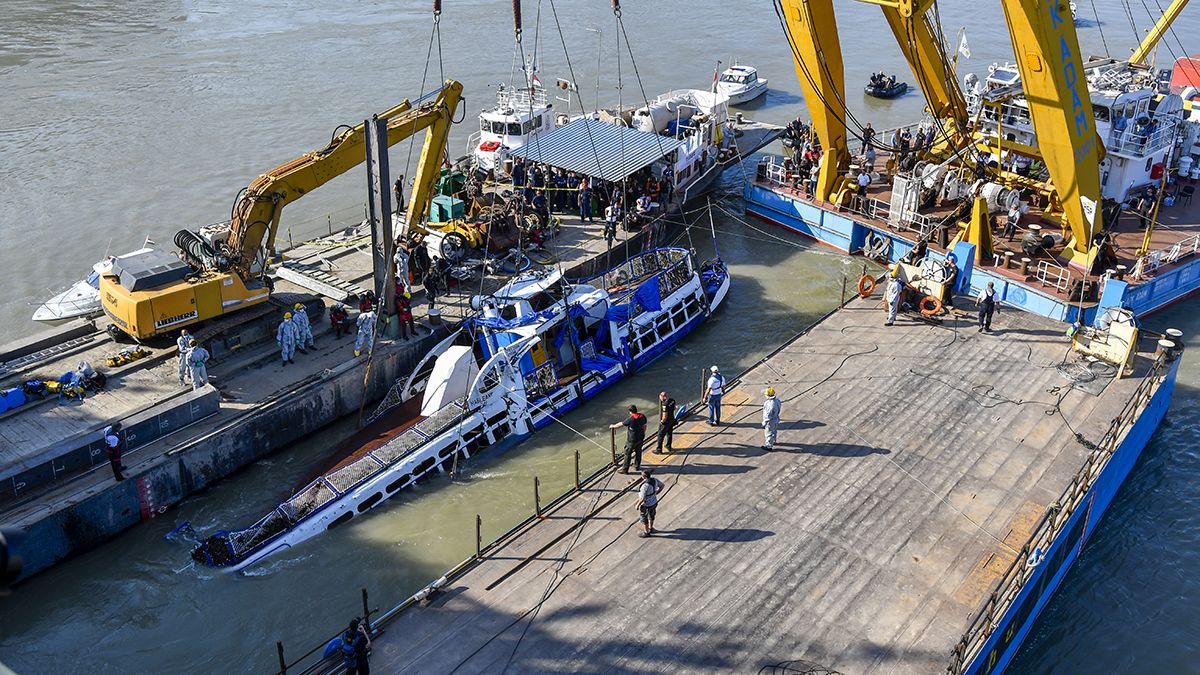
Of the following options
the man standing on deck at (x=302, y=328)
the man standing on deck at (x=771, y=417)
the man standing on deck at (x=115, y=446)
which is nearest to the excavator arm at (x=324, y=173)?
the man standing on deck at (x=302, y=328)

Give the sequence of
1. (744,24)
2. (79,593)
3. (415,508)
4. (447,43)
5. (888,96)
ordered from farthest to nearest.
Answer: (744,24) < (447,43) < (888,96) < (415,508) < (79,593)

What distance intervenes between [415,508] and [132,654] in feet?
18.1

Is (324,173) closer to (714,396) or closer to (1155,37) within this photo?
(714,396)

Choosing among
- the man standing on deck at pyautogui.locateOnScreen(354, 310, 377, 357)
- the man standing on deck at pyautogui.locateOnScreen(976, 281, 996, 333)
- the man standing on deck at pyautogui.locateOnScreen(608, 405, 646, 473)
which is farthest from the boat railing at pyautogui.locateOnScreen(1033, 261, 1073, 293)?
the man standing on deck at pyautogui.locateOnScreen(354, 310, 377, 357)

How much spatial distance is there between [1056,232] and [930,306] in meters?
8.72

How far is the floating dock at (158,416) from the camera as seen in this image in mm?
17844

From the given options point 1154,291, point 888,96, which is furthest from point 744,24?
point 1154,291

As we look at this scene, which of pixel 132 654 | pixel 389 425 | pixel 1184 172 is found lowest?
pixel 132 654

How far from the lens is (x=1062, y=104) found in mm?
24594

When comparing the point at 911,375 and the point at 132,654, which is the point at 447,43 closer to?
the point at 911,375

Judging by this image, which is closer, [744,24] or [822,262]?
[822,262]

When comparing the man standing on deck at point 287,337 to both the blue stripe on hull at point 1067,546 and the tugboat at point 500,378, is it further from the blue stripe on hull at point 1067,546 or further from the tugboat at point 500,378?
the blue stripe on hull at point 1067,546

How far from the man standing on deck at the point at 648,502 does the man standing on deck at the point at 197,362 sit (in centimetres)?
992

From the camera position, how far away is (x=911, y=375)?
20.9 metres
